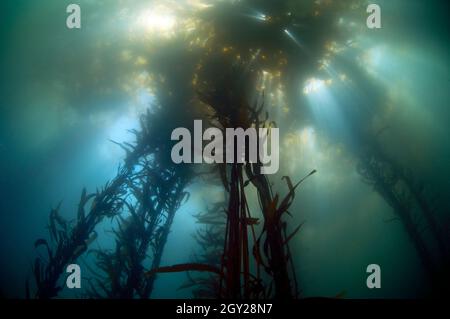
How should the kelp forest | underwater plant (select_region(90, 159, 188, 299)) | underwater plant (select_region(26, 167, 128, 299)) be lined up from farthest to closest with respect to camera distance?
underwater plant (select_region(90, 159, 188, 299)), underwater plant (select_region(26, 167, 128, 299)), the kelp forest

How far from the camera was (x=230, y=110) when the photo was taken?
225 cm

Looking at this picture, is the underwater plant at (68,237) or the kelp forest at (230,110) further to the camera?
the underwater plant at (68,237)

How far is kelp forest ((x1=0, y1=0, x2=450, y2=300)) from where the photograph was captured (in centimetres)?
221

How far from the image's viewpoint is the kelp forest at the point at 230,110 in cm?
221

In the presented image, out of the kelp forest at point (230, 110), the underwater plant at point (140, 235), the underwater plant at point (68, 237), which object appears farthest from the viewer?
the underwater plant at point (140, 235)

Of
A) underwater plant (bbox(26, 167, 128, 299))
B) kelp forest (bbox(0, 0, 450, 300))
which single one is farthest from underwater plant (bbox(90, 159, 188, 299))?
underwater plant (bbox(26, 167, 128, 299))

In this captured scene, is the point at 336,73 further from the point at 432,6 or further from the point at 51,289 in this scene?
the point at 51,289

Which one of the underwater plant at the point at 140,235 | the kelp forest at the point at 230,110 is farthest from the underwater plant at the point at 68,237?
the underwater plant at the point at 140,235

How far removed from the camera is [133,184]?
5.38 m

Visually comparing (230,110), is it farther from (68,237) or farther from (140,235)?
(68,237)

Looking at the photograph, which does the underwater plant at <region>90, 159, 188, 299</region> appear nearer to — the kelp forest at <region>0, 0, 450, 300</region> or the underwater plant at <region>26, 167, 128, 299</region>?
the kelp forest at <region>0, 0, 450, 300</region>

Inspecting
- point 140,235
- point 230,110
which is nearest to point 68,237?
point 140,235

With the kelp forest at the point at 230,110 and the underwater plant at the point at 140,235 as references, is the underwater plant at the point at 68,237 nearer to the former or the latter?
the kelp forest at the point at 230,110

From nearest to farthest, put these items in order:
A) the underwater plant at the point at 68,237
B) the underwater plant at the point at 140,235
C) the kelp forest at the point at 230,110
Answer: the kelp forest at the point at 230,110 < the underwater plant at the point at 68,237 < the underwater plant at the point at 140,235
